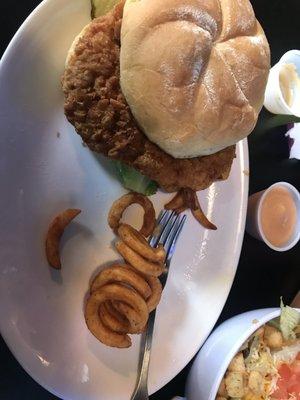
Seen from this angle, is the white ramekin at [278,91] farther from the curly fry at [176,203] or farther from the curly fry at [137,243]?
the curly fry at [137,243]

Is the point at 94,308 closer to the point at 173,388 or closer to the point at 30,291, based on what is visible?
the point at 30,291

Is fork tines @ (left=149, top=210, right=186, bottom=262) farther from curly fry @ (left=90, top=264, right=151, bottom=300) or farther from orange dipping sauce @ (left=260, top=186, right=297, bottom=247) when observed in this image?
orange dipping sauce @ (left=260, top=186, right=297, bottom=247)

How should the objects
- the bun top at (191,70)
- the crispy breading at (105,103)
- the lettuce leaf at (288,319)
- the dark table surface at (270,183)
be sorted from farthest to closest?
the dark table surface at (270,183) < the lettuce leaf at (288,319) < the crispy breading at (105,103) < the bun top at (191,70)

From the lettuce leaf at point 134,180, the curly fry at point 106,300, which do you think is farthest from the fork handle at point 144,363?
the lettuce leaf at point 134,180

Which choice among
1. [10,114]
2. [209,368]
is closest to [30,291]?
[10,114]

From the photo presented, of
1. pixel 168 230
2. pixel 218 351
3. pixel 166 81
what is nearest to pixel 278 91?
pixel 168 230

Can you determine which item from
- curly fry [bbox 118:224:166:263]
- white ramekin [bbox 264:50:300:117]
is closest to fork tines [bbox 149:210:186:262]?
curly fry [bbox 118:224:166:263]

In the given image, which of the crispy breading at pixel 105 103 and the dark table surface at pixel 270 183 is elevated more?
the crispy breading at pixel 105 103
